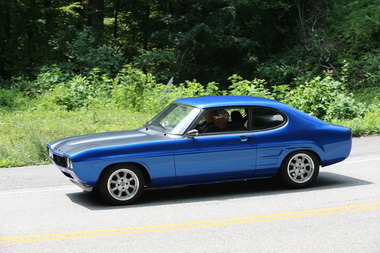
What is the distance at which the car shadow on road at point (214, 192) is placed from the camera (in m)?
8.30

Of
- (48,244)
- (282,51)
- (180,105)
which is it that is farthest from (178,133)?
(282,51)

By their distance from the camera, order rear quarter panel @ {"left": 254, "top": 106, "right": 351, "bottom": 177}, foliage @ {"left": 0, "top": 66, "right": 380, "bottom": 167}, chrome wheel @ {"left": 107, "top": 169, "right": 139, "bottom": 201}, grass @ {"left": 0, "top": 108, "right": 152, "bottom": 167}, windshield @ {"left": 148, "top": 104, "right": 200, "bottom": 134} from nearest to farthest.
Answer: chrome wheel @ {"left": 107, "top": 169, "right": 139, "bottom": 201}, windshield @ {"left": 148, "top": 104, "right": 200, "bottom": 134}, rear quarter panel @ {"left": 254, "top": 106, "right": 351, "bottom": 177}, grass @ {"left": 0, "top": 108, "right": 152, "bottom": 167}, foliage @ {"left": 0, "top": 66, "right": 380, "bottom": 167}

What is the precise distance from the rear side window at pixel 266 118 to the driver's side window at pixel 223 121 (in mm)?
154

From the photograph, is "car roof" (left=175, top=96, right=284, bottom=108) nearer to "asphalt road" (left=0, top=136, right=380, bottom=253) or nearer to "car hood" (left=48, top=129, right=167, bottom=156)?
"car hood" (left=48, top=129, right=167, bottom=156)

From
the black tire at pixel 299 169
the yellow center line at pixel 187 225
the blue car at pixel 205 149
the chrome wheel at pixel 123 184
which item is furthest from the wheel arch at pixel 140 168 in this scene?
the black tire at pixel 299 169

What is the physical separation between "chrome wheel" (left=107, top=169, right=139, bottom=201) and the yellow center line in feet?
3.77

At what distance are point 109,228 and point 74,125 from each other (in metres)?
8.45

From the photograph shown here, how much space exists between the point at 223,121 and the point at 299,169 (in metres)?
1.46

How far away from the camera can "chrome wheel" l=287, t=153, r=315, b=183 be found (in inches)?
350

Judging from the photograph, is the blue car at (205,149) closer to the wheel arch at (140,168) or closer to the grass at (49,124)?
the wheel arch at (140,168)

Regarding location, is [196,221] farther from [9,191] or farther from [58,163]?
[9,191]

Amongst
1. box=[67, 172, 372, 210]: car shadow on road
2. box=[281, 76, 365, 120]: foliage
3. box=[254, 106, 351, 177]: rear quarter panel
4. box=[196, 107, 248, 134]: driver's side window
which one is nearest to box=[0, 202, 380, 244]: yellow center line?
box=[67, 172, 372, 210]: car shadow on road

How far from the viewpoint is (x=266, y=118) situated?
29.1ft

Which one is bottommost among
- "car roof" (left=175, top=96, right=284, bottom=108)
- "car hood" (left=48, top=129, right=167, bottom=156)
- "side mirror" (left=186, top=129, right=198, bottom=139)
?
"car hood" (left=48, top=129, right=167, bottom=156)
